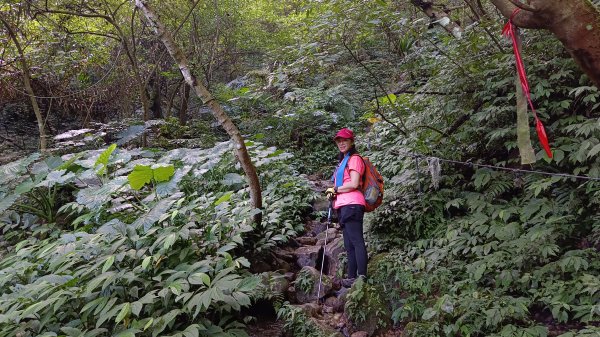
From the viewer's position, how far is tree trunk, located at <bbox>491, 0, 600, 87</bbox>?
1.27 meters

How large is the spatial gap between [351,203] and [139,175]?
7.70ft

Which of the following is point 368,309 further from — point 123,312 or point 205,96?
point 205,96

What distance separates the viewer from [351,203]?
12.9 ft

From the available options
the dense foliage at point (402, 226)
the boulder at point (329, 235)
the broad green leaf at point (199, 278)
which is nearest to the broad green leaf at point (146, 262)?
the dense foliage at point (402, 226)

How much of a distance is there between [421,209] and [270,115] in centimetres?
688

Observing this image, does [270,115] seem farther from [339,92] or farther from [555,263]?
[555,263]

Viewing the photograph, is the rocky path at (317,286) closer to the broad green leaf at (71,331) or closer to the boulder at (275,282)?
the boulder at (275,282)

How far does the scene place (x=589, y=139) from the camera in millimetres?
3521

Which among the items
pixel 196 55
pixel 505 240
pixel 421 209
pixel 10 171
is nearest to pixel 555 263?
pixel 505 240

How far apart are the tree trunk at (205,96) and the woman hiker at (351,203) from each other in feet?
3.34

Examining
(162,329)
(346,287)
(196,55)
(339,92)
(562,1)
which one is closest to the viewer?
(562,1)

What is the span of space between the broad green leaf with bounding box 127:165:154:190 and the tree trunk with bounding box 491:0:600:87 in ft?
12.7

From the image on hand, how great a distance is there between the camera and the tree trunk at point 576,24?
4.16 ft

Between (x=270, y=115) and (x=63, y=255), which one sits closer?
(x=63, y=255)
